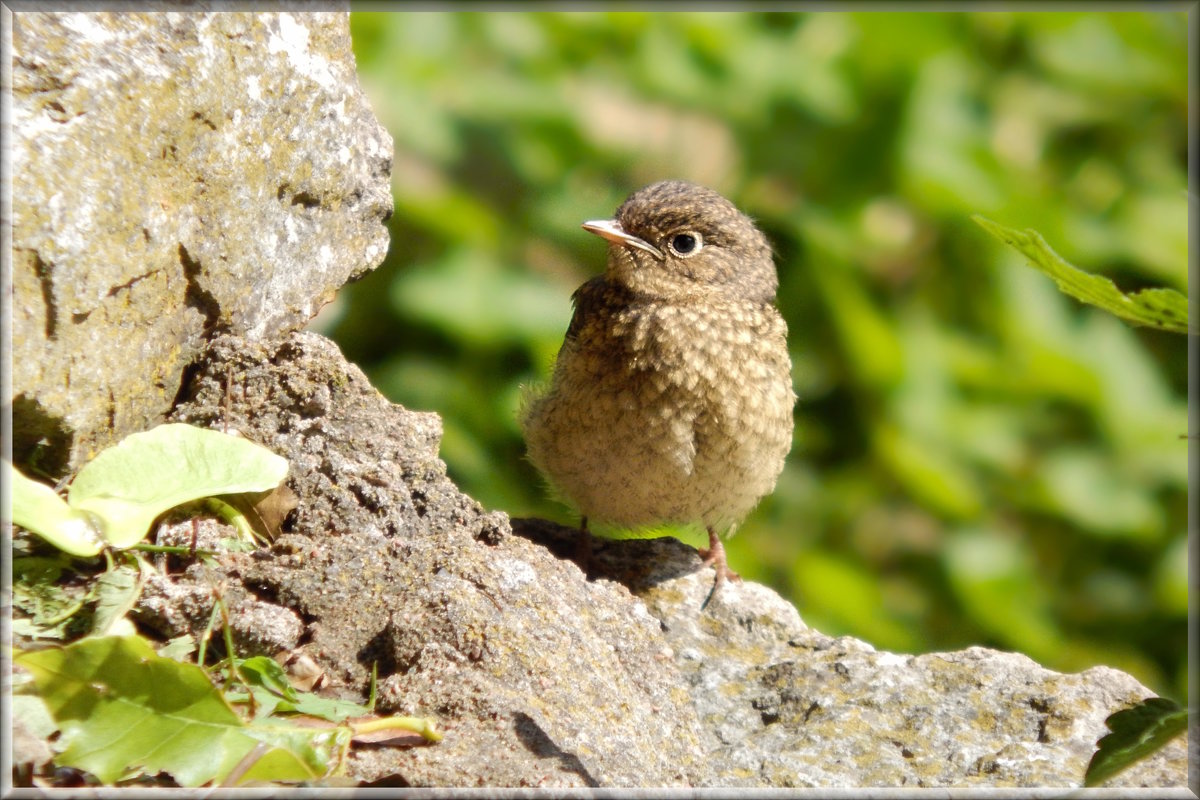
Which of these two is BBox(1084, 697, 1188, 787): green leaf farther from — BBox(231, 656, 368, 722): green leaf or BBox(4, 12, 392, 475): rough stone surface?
BBox(4, 12, 392, 475): rough stone surface

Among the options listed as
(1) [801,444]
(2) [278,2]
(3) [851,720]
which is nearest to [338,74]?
(2) [278,2]

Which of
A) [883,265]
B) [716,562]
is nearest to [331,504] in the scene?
[716,562]

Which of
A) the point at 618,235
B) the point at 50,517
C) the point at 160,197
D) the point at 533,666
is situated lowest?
the point at 533,666

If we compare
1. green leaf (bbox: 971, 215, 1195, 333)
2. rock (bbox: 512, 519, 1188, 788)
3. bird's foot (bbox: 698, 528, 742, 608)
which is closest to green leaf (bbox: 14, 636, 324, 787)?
rock (bbox: 512, 519, 1188, 788)

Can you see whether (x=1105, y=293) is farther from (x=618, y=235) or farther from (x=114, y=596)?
(x=618, y=235)

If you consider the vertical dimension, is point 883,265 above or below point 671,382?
above

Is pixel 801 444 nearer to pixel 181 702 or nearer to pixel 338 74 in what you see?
pixel 338 74

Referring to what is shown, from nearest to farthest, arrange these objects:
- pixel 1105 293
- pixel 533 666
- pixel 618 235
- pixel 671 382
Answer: pixel 1105 293, pixel 533 666, pixel 671 382, pixel 618 235
